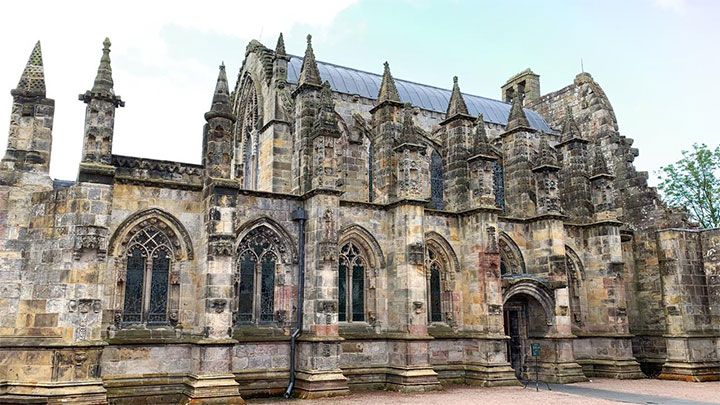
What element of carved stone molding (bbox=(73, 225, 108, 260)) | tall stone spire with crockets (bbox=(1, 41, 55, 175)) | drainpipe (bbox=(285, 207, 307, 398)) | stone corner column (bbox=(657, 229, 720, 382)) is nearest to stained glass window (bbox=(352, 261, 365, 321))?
drainpipe (bbox=(285, 207, 307, 398))

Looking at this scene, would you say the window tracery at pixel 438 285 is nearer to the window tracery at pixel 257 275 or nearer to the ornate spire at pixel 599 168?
the window tracery at pixel 257 275

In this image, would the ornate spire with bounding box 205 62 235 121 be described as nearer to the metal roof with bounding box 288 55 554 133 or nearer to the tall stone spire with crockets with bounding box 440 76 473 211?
the metal roof with bounding box 288 55 554 133

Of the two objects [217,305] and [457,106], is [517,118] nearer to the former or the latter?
[457,106]

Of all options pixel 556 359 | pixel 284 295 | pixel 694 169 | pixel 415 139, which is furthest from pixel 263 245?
pixel 694 169

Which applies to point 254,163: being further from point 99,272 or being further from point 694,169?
point 694,169

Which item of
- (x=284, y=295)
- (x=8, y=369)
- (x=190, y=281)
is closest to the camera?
(x=8, y=369)

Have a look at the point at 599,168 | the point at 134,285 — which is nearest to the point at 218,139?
the point at 134,285

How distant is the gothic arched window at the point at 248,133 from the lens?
26.4 meters

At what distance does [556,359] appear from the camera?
22.1m

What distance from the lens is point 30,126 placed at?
632 inches

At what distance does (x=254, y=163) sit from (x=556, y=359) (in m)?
14.9

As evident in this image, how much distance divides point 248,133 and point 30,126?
12.7m

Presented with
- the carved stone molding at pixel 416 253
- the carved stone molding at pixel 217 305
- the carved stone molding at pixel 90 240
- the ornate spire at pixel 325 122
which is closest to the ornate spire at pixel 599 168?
the carved stone molding at pixel 416 253

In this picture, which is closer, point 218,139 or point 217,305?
point 217,305
